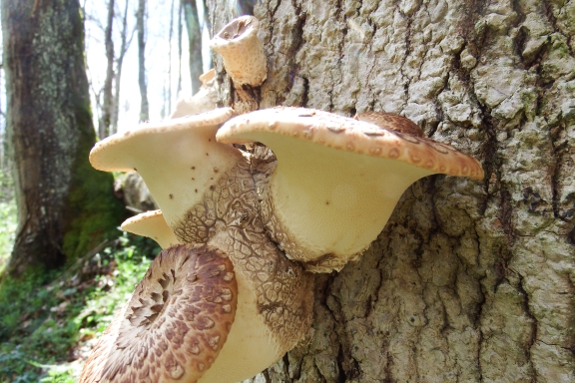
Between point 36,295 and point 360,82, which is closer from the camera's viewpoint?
point 360,82

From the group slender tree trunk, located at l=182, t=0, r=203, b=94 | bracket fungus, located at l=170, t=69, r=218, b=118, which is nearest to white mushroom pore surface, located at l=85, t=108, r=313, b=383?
bracket fungus, located at l=170, t=69, r=218, b=118

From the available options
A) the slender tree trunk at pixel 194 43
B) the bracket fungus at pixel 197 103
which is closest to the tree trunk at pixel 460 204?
the bracket fungus at pixel 197 103

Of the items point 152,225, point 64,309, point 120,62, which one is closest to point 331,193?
point 152,225

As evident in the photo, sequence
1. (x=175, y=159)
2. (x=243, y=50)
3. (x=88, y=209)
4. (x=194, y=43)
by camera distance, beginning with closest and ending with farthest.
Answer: (x=175, y=159) → (x=243, y=50) → (x=88, y=209) → (x=194, y=43)

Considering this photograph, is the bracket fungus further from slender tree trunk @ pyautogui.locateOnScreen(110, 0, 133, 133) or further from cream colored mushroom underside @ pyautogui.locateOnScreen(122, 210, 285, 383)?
slender tree trunk @ pyautogui.locateOnScreen(110, 0, 133, 133)

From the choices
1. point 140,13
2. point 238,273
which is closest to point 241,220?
point 238,273

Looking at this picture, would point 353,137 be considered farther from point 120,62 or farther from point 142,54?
point 120,62

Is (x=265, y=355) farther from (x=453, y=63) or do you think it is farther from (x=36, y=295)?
(x=36, y=295)
